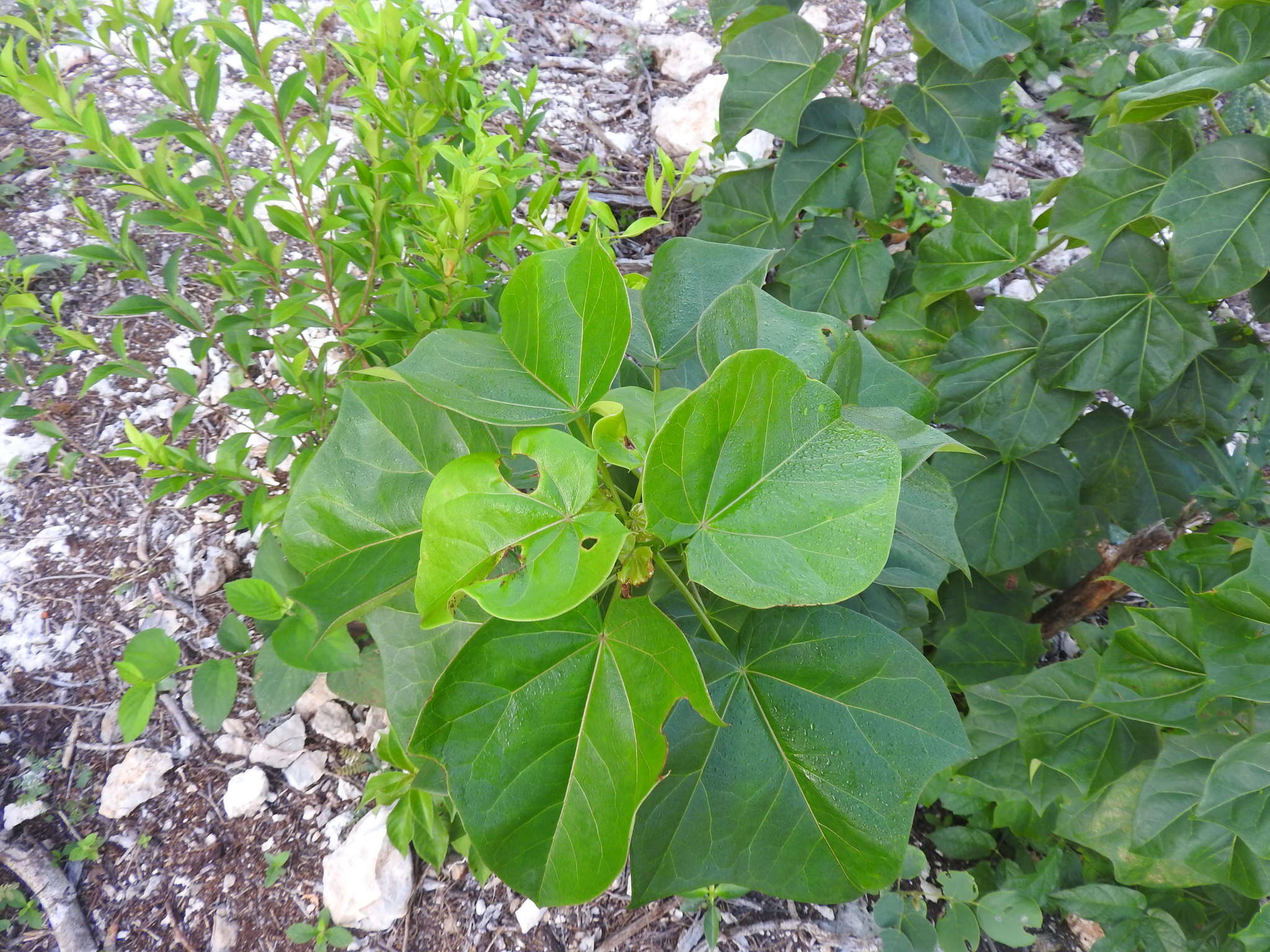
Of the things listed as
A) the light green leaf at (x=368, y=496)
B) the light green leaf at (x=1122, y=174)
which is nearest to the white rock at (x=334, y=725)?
the light green leaf at (x=368, y=496)

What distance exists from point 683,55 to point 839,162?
6.07 feet

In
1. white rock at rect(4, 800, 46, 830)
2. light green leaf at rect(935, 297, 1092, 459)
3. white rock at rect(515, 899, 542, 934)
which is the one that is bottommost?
white rock at rect(515, 899, 542, 934)

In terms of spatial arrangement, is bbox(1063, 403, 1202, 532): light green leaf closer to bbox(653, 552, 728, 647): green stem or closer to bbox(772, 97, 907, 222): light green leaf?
bbox(772, 97, 907, 222): light green leaf

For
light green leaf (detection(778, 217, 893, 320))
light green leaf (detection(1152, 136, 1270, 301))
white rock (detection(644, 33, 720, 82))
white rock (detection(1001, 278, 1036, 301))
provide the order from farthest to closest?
white rock (detection(644, 33, 720, 82)), white rock (detection(1001, 278, 1036, 301)), light green leaf (detection(778, 217, 893, 320)), light green leaf (detection(1152, 136, 1270, 301))

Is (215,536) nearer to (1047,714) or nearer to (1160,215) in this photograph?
(1047,714)

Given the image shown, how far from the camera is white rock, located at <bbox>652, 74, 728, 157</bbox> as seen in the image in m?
2.63

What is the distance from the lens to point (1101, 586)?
1.54 m

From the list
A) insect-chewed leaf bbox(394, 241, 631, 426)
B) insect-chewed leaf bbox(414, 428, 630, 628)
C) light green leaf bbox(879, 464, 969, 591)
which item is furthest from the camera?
light green leaf bbox(879, 464, 969, 591)

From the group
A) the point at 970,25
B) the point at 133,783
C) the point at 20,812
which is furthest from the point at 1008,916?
the point at 20,812

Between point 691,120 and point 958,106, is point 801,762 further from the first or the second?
point 691,120

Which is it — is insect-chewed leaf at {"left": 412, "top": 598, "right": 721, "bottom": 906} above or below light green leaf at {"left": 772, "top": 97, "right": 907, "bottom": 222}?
below

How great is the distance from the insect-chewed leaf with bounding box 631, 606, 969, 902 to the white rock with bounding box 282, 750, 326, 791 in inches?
39.3

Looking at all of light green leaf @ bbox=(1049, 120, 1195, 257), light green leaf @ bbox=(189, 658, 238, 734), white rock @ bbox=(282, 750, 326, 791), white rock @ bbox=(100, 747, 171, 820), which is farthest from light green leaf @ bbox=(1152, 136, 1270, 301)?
white rock @ bbox=(100, 747, 171, 820)

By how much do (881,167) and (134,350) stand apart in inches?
75.1
